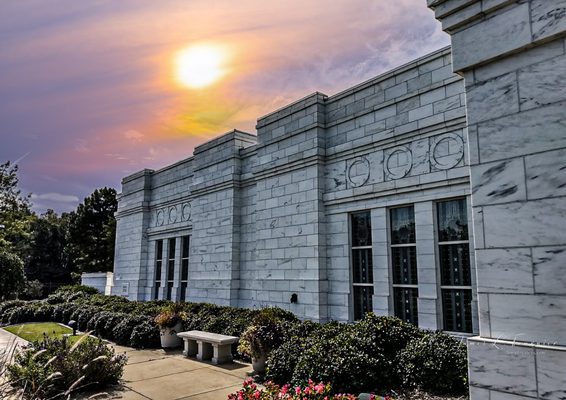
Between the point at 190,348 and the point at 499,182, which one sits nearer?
the point at 499,182

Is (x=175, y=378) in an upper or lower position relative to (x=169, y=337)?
lower

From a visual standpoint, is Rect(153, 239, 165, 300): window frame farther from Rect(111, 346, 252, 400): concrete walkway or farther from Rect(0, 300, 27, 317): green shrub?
Rect(111, 346, 252, 400): concrete walkway

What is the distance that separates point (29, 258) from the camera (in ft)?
154

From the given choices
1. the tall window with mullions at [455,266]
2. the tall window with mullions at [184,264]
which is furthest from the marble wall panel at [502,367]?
the tall window with mullions at [184,264]

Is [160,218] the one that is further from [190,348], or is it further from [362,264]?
[362,264]

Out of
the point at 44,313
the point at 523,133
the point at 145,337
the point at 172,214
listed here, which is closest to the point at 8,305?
the point at 44,313

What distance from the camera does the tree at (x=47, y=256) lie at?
4650 centimetres

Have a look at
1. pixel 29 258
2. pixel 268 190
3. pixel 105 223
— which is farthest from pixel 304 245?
pixel 29 258

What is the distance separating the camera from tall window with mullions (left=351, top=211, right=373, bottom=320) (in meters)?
10.6

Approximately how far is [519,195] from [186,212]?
15.7 metres

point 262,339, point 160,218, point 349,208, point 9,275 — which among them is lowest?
point 262,339

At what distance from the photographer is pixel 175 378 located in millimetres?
8797

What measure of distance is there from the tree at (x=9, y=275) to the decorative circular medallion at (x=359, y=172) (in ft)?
74.6

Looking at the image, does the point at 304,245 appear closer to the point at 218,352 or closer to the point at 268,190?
the point at 268,190
